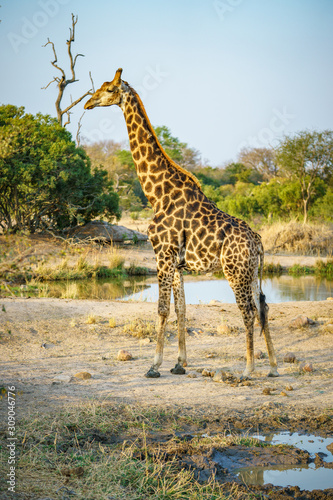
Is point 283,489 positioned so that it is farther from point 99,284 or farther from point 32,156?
point 32,156

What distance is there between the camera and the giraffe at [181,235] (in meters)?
6.24

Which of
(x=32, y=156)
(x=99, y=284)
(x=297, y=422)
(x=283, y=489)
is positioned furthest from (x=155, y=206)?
(x=32, y=156)

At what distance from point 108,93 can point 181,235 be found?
2.15 m

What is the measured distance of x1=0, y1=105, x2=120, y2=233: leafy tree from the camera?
1775cm

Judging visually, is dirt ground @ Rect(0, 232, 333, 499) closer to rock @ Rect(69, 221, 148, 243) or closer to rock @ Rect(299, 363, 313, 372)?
rock @ Rect(299, 363, 313, 372)

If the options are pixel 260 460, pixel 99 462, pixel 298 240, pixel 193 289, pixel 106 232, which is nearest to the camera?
pixel 99 462

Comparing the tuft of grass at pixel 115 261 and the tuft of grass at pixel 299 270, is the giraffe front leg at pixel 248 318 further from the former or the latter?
the tuft of grass at pixel 299 270

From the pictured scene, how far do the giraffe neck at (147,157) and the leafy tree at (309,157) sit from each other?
25037 mm

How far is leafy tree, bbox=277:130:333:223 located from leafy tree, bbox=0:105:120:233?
1491cm

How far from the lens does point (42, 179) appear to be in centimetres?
1856

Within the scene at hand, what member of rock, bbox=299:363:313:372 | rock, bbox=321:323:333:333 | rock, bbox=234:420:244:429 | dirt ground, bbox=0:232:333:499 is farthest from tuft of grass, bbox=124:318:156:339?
rock, bbox=234:420:244:429

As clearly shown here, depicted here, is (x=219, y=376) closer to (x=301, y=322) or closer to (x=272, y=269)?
(x=301, y=322)

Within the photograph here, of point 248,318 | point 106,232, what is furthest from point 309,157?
point 248,318

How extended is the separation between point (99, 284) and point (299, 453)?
11.0m
